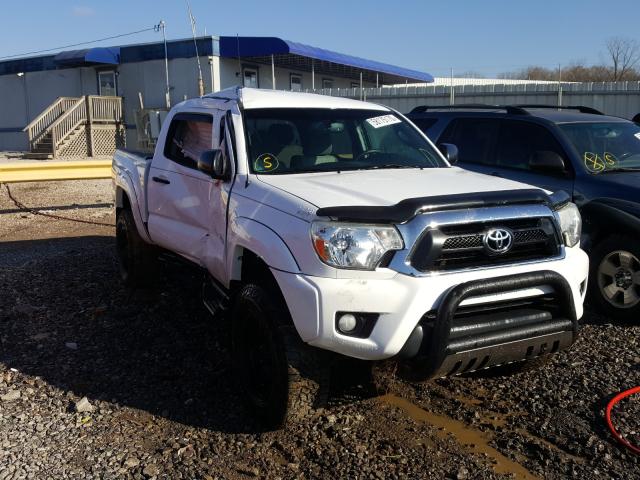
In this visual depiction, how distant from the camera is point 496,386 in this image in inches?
181

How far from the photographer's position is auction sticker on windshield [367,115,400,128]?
5.36m

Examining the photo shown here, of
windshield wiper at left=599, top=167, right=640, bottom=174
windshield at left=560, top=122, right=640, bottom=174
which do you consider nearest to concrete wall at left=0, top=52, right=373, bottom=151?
windshield at left=560, top=122, right=640, bottom=174

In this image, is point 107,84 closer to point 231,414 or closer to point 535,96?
point 535,96

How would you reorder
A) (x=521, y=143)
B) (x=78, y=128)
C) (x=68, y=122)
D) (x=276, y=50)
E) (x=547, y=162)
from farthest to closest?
(x=78, y=128)
(x=68, y=122)
(x=276, y=50)
(x=521, y=143)
(x=547, y=162)

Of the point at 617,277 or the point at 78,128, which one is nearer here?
the point at 617,277

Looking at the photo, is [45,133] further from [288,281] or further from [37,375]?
[288,281]

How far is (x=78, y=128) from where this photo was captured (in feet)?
90.0

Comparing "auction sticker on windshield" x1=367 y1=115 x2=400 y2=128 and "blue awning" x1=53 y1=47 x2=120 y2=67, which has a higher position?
"blue awning" x1=53 y1=47 x2=120 y2=67

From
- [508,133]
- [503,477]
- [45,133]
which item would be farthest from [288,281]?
[45,133]

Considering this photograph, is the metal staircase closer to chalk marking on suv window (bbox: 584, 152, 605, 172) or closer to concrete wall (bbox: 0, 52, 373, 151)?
concrete wall (bbox: 0, 52, 373, 151)

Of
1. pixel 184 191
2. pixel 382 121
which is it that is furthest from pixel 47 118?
pixel 382 121

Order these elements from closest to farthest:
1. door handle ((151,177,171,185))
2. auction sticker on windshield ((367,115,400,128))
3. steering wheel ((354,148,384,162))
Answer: steering wheel ((354,148,384,162)), auction sticker on windshield ((367,115,400,128)), door handle ((151,177,171,185))

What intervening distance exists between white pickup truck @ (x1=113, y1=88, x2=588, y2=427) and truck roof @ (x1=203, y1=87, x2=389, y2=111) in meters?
0.15

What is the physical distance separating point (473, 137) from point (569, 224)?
3766mm
